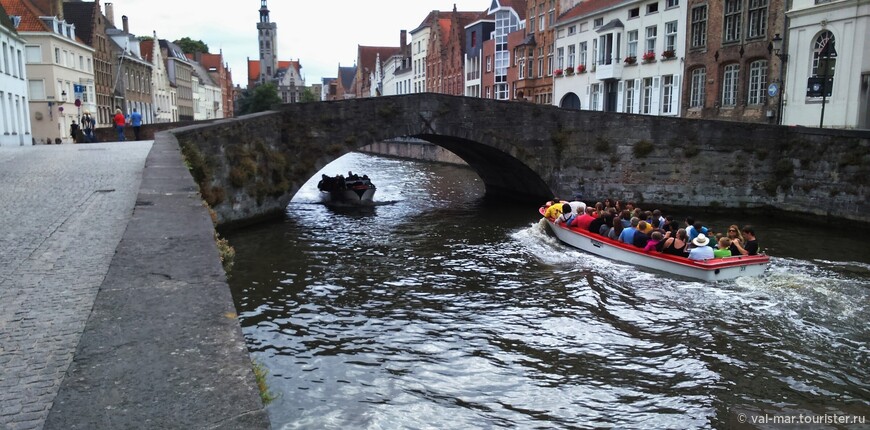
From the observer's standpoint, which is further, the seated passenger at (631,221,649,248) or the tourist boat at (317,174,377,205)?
the tourist boat at (317,174,377,205)

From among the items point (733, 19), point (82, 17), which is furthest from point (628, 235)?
point (82, 17)

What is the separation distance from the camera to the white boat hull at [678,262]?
12320 millimetres

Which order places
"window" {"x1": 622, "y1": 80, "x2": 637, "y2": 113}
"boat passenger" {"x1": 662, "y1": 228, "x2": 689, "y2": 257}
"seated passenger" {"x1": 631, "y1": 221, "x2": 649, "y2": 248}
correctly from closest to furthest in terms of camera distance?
"boat passenger" {"x1": 662, "y1": 228, "x2": 689, "y2": 257} < "seated passenger" {"x1": 631, "y1": 221, "x2": 649, "y2": 248} < "window" {"x1": 622, "y1": 80, "x2": 637, "y2": 113}

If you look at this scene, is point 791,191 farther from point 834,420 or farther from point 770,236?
point 834,420

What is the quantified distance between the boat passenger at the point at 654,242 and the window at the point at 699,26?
1546 cm

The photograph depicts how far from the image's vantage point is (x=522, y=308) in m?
11.0

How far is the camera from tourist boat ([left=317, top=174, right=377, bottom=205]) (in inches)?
927

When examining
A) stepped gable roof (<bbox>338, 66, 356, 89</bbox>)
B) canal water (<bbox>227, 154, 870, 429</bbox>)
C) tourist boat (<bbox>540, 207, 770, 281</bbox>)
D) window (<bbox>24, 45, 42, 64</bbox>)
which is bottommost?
canal water (<bbox>227, 154, 870, 429</bbox>)

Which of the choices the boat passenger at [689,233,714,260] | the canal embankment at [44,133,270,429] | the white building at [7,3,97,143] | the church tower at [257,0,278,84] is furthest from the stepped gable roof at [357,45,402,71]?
the canal embankment at [44,133,270,429]

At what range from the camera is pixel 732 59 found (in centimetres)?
2488

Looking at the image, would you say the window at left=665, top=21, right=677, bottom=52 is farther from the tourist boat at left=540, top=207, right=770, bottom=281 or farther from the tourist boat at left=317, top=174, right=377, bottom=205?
the tourist boat at left=540, top=207, right=770, bottom=281

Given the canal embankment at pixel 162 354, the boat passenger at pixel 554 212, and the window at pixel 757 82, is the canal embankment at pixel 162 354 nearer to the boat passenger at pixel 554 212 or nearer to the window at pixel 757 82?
the boat passenger at pixel 554 212

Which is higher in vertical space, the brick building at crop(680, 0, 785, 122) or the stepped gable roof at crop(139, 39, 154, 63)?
the stepped gable roof at crop(139, 39, 154, 63)

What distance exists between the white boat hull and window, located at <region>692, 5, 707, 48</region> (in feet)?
48.4
